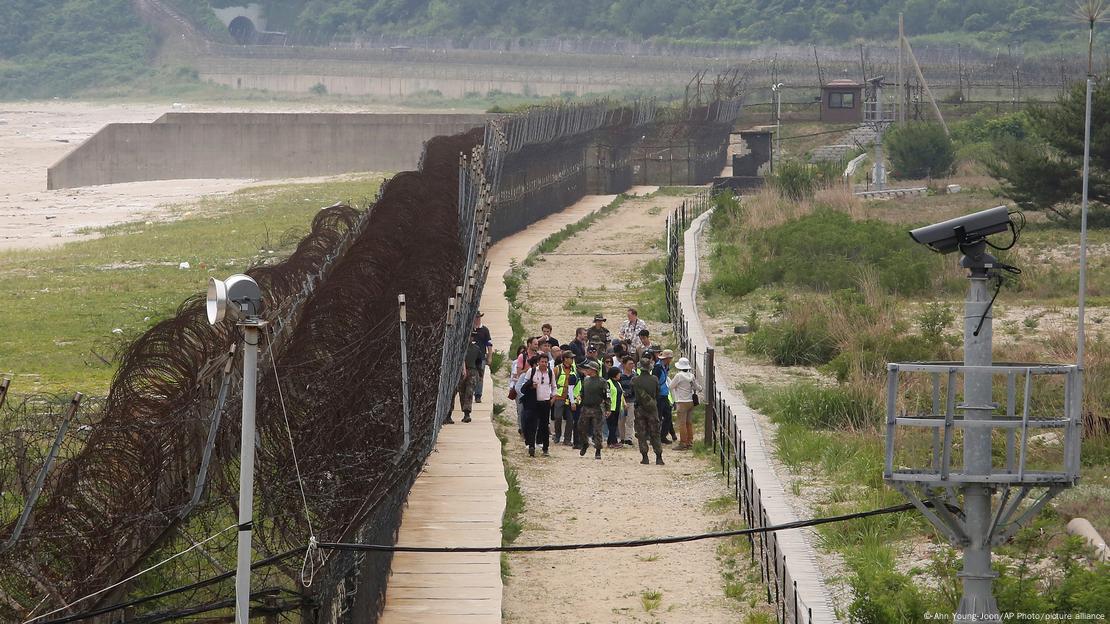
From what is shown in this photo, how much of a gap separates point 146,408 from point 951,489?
4.73 meters

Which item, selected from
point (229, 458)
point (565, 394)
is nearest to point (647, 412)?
point (565, 394)

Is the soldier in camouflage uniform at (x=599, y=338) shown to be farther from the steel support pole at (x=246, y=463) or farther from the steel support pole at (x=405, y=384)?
the steel support pole at (x=246, y=463)

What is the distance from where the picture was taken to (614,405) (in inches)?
756

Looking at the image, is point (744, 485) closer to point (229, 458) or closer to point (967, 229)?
point (229, 458)

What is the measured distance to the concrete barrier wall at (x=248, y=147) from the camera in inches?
2489

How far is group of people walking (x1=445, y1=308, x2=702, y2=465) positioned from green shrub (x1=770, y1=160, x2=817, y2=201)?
92.5 ft

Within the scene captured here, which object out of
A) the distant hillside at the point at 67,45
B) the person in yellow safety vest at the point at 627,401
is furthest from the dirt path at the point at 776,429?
the distant hillside at the point at 67,45

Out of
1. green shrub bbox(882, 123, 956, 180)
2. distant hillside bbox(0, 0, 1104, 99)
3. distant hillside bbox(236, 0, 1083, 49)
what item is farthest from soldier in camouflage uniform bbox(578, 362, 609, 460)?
distant hillside bbox(236, 0, 1083, 49)

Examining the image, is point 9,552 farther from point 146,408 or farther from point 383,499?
point 383,499

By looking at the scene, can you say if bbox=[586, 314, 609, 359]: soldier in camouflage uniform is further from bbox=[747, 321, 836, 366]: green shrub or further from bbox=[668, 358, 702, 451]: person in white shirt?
bbox=[747, 321, 836, 366]: green shrub

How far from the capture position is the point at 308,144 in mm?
64188

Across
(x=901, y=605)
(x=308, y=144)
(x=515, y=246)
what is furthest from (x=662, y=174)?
(x=901, y=605)

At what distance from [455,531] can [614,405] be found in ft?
17.0

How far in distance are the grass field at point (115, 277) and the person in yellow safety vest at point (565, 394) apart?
509 centimetres
